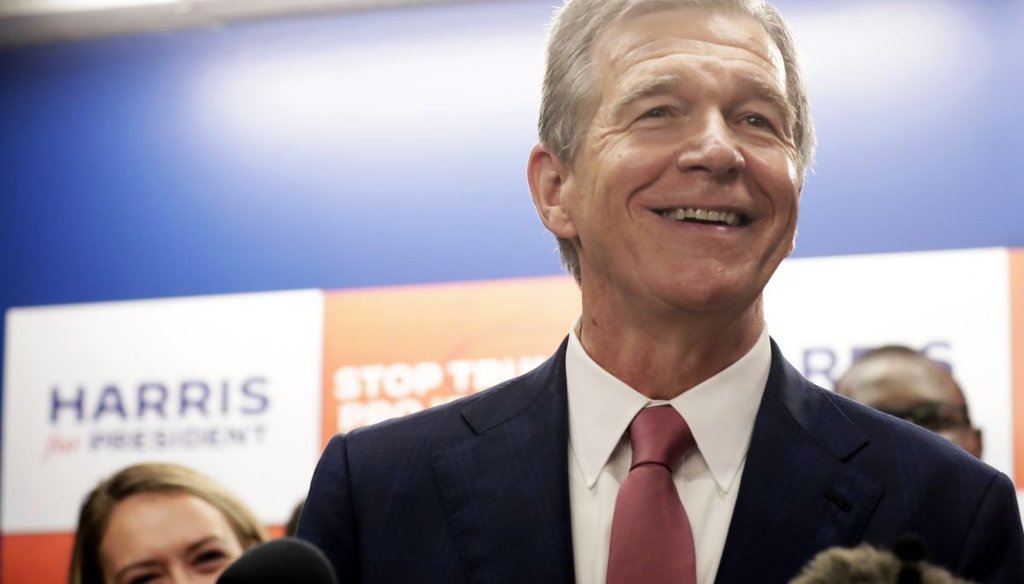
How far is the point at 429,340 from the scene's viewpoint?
433 cm

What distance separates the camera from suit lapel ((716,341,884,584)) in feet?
5.08

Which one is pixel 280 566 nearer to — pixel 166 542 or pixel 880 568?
pixel 880 568

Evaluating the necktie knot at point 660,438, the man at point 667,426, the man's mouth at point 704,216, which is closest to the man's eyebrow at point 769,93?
the man at point 667,426

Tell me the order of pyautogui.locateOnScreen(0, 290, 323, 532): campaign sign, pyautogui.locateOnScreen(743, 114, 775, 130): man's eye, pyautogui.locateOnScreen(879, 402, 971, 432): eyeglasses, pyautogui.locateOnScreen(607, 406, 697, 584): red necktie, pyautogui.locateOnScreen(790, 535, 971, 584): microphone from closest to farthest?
pyautogui.locateOnScreen(790, 535, 971, 584): microphone → pyautogui.locateOnScreen(607, 406, 697, 584): red necktie → pyautogui.locateOnScreen(743, 114, 775, 130): man's eye → pyautogui.locateOnScreen(879, 402, 971, 432): eyeglasses → pyautogui.locateOnScreen(0, 290, 323, 532): campaign sign

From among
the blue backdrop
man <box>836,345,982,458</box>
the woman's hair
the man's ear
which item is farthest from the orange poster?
the man's ear

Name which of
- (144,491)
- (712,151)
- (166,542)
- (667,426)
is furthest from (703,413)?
(144,491)

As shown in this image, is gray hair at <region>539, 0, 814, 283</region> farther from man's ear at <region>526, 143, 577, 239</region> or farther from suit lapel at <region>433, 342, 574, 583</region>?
suit lapel at <region>433, 342, 574, 583</region>

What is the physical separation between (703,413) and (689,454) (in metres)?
0.05

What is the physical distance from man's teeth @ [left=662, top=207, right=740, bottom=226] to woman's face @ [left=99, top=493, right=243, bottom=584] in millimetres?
2176

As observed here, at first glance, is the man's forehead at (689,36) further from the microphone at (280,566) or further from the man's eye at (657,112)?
the microphone at (280,566)

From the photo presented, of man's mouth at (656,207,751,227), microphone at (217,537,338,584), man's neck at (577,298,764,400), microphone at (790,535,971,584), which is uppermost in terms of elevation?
man's mouth at (656,207,751,227)

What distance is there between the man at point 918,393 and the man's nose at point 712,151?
2.22 m

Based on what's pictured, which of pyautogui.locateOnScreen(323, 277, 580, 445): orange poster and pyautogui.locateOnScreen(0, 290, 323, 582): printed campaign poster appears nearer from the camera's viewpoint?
pyautogui.locateOnScreen(323, 277, 580, 445): orange poster

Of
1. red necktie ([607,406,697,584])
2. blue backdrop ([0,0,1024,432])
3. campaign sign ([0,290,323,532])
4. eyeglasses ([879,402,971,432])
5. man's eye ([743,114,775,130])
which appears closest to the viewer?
red necktie ([607,406,697,584])
